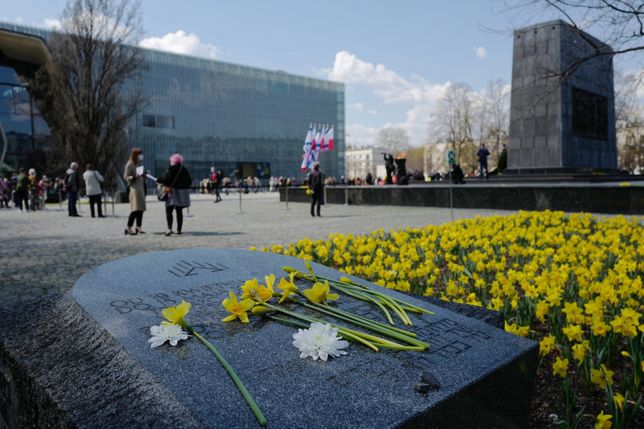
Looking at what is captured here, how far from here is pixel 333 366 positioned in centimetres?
180

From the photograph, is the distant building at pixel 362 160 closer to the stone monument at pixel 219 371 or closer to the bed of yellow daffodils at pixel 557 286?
the bed of yellow daffodils at pixel 557 286

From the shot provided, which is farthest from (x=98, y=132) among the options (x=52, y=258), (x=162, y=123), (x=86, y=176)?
(x=162, y=123)

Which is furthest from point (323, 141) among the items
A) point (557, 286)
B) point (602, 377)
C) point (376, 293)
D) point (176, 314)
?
Result: point (176, 314)

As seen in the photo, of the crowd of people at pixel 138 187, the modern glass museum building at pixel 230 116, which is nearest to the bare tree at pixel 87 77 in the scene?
the crowd of people at pixel 138 187

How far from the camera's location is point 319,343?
1.83m

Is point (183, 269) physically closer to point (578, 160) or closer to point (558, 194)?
point (558, 194)

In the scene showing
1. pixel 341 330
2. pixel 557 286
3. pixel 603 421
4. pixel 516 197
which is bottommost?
pixel 603 421

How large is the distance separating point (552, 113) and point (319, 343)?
19680mm

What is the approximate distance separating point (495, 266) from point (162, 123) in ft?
276

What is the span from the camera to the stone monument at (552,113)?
61.8ft

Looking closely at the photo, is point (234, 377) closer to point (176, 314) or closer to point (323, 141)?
point (176, 314)

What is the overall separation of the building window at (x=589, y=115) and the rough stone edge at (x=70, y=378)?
67.0 feet

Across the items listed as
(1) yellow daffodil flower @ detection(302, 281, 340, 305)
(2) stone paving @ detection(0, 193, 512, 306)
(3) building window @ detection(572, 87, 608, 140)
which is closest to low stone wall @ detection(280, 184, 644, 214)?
(2) stone paving @ detection(0, 193, 512, 306)

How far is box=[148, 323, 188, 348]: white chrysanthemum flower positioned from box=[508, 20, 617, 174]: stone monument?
18.7 m
